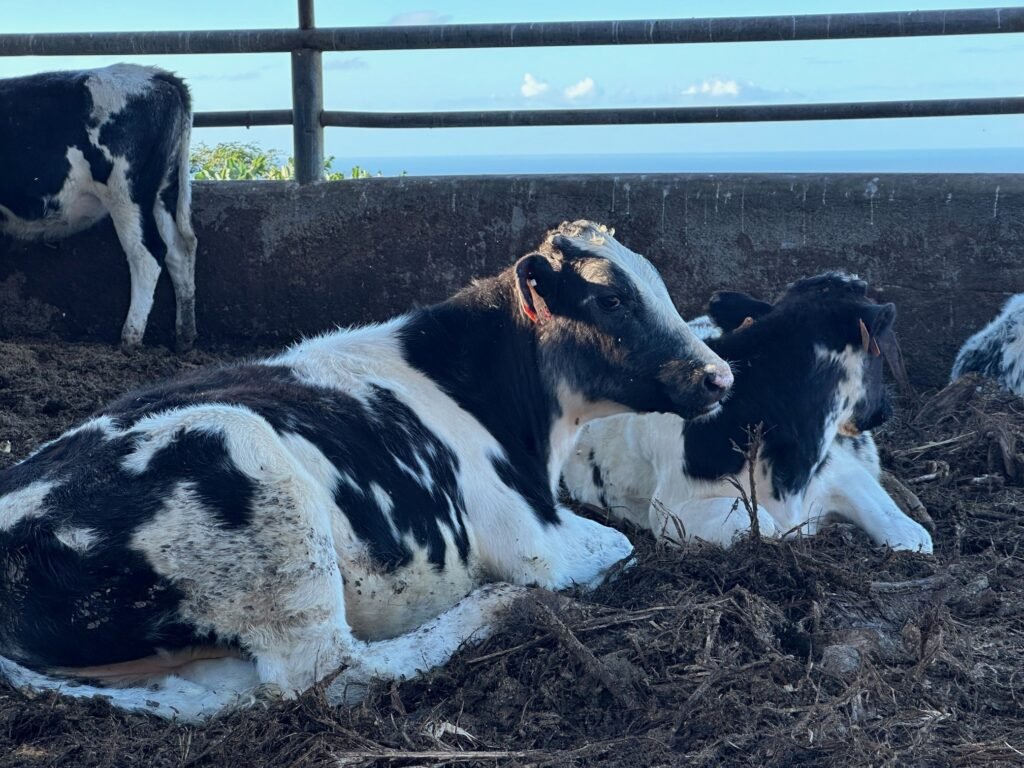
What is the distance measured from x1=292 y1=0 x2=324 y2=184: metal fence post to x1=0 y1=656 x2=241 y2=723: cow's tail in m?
5.14

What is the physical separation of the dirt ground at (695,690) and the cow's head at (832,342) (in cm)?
91

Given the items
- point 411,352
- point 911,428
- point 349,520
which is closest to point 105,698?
point 349,520

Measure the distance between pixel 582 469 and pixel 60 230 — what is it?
14.9ft

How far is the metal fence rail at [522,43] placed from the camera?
24.3ft

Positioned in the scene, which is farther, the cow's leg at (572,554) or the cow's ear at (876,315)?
the cow's ear at (876,315)

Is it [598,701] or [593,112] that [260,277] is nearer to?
[593,112]

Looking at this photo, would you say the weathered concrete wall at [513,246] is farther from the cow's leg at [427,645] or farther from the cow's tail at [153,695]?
the cow's tail at [153,695]

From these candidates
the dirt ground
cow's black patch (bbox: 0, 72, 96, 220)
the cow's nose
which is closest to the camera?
the dirt ground

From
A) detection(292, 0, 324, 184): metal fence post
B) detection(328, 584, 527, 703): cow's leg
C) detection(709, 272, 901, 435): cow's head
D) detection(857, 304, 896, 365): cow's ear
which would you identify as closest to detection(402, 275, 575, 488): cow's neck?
detection(328, 584, 527, 703): cow's leg

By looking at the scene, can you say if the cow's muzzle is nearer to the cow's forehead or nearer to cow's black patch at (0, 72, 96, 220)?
the cow's forehead

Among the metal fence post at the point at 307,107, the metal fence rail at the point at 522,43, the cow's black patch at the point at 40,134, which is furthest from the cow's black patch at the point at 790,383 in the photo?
the cow's black patch at the point at 40,134

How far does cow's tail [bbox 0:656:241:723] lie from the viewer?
3434 millimetres

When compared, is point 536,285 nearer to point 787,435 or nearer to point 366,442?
point 366,442

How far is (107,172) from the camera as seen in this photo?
8.52 meters
